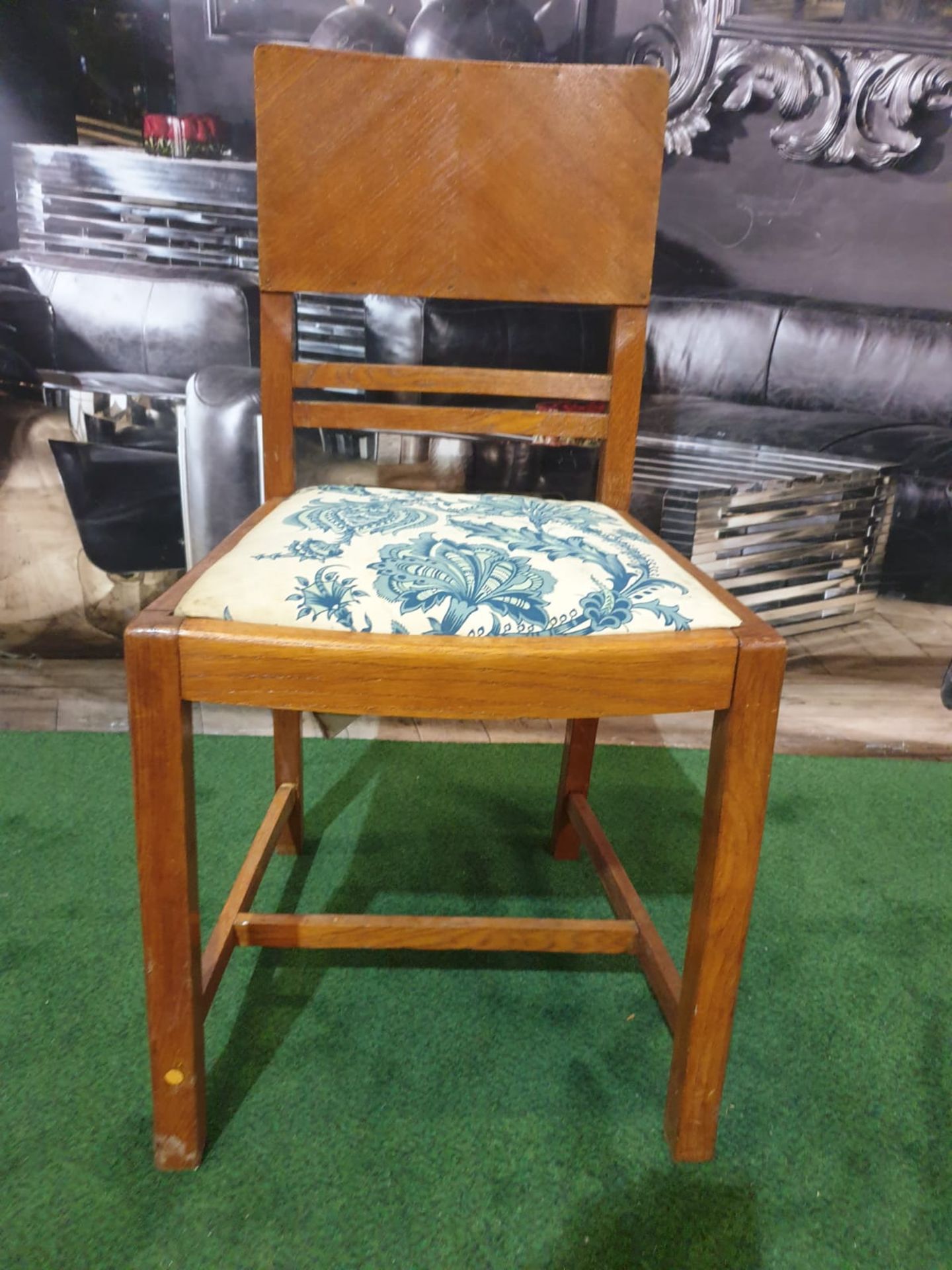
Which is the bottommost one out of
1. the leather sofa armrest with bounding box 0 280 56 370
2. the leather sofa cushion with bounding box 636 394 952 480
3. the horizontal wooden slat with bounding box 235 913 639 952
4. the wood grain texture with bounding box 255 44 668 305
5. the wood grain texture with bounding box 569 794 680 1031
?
the wood grain texture with bounding box 569 794 680 1031

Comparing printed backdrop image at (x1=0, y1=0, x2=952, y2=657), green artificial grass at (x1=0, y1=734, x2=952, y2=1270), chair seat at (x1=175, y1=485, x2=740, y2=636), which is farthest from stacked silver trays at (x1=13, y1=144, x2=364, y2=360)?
green artificial grass at (x1=0, y1=734, x2=952, y2=1270)

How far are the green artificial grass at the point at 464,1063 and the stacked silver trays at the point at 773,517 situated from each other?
15.6 inches

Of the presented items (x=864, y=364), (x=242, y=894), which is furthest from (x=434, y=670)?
(x=864, y=364)

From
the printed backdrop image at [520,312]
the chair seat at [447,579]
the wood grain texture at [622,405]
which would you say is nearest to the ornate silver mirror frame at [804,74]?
the printed backdrop image at [520,312]

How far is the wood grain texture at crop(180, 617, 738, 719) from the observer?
0.59 meters

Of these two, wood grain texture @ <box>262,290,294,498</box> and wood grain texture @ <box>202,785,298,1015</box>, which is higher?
wood grain texture @ <box>262,290,294,498</box>

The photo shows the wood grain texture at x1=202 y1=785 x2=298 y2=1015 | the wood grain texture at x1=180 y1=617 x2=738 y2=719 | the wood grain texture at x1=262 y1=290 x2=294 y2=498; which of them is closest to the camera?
the wood grain texture at x1=180 y1=617 x2=738 y2=719

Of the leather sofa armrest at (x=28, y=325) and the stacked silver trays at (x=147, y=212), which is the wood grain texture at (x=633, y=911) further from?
the leather sofa armrest at (x=28, y=325)

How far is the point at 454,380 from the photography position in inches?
36.7

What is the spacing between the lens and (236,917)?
2.73ft

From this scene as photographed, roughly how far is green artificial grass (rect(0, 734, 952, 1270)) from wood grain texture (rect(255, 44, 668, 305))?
741mm

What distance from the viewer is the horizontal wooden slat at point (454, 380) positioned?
0.93 metres

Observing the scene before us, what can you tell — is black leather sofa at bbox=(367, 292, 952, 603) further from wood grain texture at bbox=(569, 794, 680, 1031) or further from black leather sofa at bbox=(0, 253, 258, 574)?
wood grain texture at bbox=(569, 794, 680, 1031)

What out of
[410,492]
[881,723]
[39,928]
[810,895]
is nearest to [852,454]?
[881,723]
